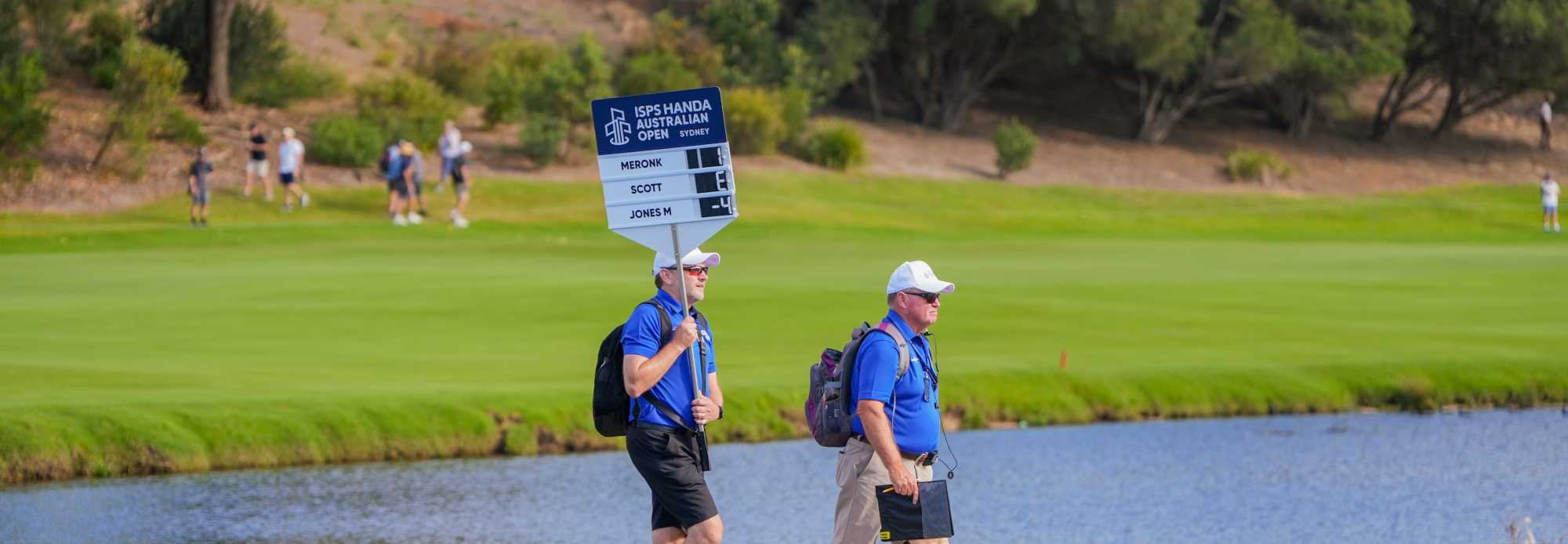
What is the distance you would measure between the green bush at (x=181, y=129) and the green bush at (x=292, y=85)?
445 cm

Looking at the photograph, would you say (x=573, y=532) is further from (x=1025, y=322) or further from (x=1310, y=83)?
(x=1310, y=83)

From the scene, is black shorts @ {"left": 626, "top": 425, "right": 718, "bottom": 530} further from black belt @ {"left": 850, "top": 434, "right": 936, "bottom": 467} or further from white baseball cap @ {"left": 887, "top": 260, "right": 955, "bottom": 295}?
white baseball cap @ {"left": 887, "top": 260, "right": 955, "bottom": 295}

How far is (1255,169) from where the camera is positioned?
6519 centimetres

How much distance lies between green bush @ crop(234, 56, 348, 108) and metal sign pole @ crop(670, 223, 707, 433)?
48436 mm

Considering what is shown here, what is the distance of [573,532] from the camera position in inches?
592

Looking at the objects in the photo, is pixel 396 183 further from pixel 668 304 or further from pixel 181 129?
pixel 668 304

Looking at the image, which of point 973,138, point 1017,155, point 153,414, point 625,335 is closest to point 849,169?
point 1017,155

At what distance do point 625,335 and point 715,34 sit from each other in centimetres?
5715

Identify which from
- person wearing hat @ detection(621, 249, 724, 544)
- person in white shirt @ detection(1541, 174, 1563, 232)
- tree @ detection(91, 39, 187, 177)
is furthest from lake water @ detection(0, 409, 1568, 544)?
person in white shirt @ detection(1541, 174, 1563, 232)

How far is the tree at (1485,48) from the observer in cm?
6372

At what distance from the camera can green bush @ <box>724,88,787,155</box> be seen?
57469mm

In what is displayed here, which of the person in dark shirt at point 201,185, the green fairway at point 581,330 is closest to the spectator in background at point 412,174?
the green fairway at point 581,330

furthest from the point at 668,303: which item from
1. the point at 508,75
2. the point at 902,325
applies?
the point at 508,75

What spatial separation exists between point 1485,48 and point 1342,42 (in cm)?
485
